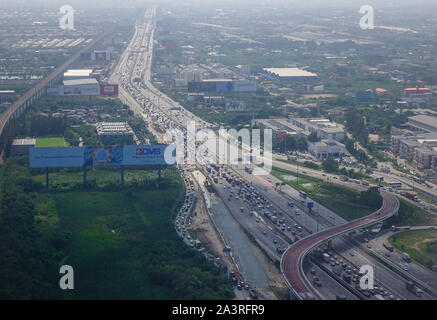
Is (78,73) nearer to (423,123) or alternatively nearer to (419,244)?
(423,123)

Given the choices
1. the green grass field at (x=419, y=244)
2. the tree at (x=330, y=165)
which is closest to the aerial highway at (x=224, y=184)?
the green grass field at (x=419, y=244)

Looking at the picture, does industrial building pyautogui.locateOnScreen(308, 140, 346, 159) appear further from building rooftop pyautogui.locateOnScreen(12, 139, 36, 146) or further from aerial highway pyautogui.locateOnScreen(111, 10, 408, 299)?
building rooftop pyautogui.locateOnScreen(12, 139, 36, 146)

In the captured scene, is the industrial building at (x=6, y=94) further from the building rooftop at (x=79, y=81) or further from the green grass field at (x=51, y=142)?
the green grass field at (x=51, y=142)

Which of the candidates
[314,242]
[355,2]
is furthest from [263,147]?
[355,2]

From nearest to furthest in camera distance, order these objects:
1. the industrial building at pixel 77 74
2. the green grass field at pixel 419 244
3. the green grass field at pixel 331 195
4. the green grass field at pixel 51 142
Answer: the green grass field at pixel 419 244 < the green grass field at pixel 331 195 < the green grass field at pixel 51 142 < the industrial building at pixel 77 74

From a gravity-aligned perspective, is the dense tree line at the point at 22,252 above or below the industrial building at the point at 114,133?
below
